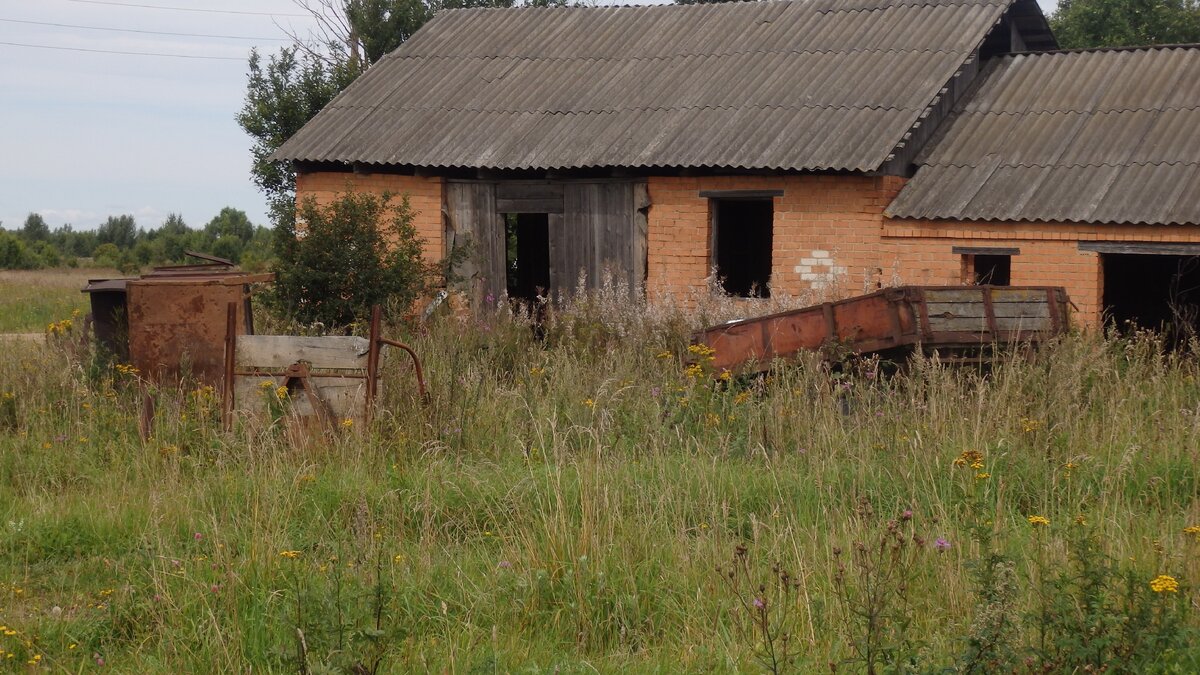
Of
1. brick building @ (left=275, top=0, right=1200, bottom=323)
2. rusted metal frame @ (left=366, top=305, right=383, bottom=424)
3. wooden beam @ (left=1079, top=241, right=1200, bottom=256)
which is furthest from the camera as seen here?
brick building @ (left=275, top=0, right=1200, bottom=323)

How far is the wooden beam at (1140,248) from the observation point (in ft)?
38.0

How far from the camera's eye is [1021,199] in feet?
40.7

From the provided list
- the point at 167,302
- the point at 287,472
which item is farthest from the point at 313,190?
the point at 287,472

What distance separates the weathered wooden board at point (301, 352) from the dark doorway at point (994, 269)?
8.14 m

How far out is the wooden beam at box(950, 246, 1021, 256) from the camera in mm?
12328

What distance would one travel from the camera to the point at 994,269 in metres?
13.1

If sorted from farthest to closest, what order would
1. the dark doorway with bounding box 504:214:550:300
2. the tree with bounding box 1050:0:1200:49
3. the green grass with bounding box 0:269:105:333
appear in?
the tree with bounding box 1050:0:1200:49
the green grass with bounding box 0:269:105:333
the dark doorway with bounding box 504:214:550:300

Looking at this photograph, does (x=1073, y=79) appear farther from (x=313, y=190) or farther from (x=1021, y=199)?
(x=313, y=190)

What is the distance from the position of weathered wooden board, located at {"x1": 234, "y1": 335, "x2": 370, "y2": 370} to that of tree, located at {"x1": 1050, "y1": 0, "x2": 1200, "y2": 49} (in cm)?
2242

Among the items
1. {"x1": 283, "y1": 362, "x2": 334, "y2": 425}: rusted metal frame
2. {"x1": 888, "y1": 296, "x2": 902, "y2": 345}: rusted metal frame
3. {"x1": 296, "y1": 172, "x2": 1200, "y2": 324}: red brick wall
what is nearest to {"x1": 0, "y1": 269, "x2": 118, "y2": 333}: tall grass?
{"x1": 296, "y1": 172, "x2": 1200, "y2": 324}: red brick wall

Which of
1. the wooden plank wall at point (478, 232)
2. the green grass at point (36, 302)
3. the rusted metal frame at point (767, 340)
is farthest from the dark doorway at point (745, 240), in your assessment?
the green grass at point (36, 302)

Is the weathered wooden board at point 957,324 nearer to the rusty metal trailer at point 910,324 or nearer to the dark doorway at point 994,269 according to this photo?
the rusty metal trailer at point 910,324

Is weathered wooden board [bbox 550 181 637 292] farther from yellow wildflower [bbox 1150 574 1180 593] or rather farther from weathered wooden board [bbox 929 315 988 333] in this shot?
yellow wildflower [bbox 1150 574 1180 593]

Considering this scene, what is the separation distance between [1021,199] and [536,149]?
546cm
